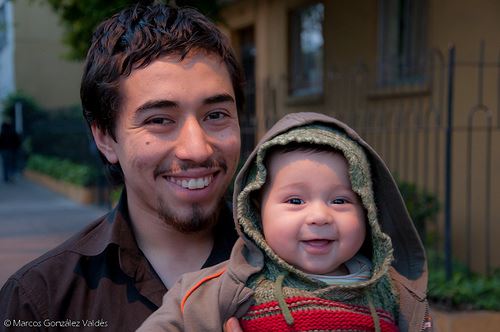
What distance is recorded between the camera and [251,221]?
2049 millimetres

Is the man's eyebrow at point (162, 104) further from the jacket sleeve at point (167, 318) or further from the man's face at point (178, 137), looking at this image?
the jacket sleeve at point (167, 318)

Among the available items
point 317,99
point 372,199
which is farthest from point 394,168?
point 372,199

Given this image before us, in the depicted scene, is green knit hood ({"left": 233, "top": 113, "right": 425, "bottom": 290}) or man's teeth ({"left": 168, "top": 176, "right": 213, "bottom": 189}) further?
man's teeth ({"left": 168, "top": 176, "right": 213, "bottom": 189})

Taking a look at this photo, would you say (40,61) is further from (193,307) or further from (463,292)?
(193,307)

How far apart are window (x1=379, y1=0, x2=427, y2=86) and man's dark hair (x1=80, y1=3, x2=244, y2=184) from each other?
17.4 ft

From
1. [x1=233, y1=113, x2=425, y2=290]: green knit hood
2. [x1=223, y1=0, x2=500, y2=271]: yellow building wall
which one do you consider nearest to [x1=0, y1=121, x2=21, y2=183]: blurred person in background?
[x1=223, y1=0, x2=500, y2=271]: yellow building wall

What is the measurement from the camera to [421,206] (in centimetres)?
629

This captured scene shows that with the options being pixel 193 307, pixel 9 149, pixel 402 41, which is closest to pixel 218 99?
pixel 193 307

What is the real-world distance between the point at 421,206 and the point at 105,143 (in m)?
4.60

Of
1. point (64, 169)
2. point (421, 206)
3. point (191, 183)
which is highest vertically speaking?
point (191, 183)

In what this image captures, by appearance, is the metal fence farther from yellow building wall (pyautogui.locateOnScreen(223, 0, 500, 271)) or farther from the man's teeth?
the man's teeth

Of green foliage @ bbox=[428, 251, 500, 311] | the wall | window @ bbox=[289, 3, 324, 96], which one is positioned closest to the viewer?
green foliage @ bbox=[428, 251, 500, 311]

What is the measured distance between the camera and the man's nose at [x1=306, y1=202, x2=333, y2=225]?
6.20ft

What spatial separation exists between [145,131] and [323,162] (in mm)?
587
